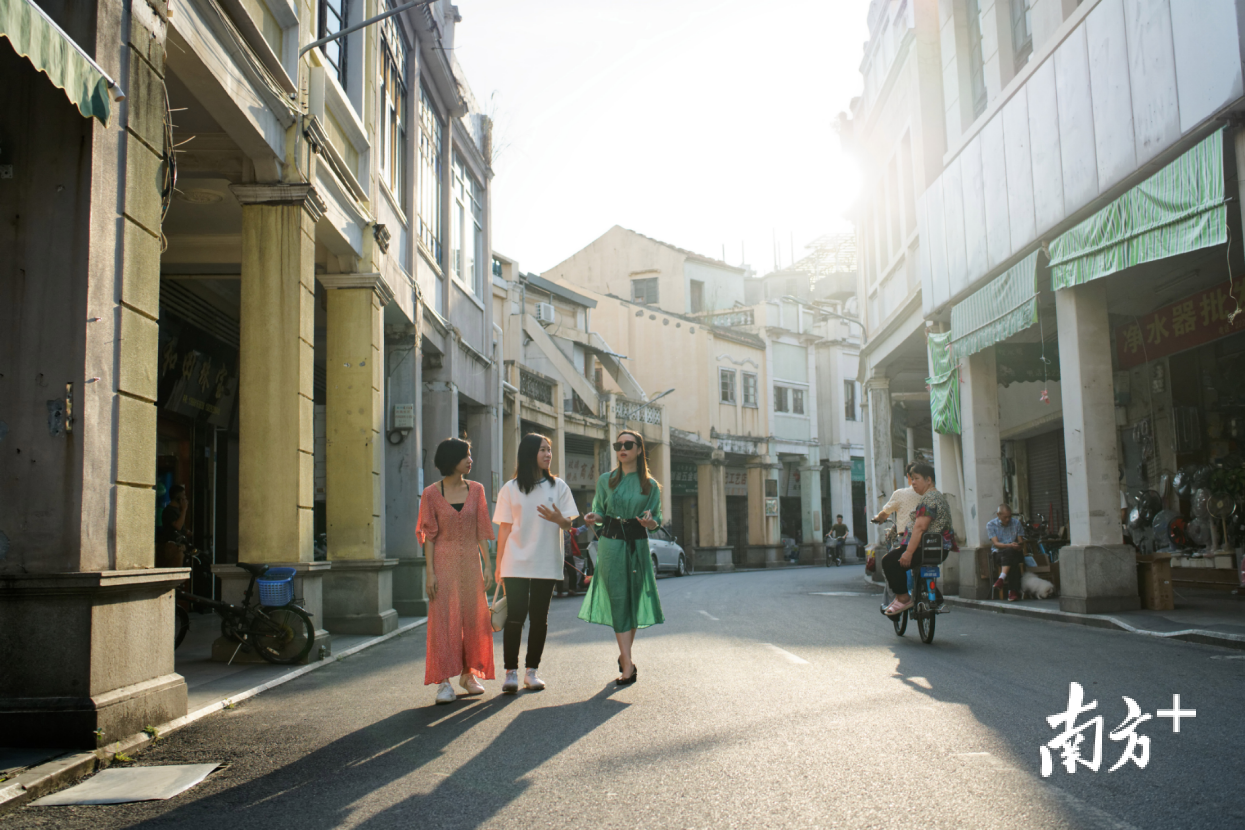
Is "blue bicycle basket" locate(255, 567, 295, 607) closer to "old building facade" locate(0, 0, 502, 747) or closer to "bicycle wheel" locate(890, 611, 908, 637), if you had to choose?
"old building facade" locate(0, 0, 502, 747)

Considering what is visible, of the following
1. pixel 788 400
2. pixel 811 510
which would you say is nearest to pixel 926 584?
pixel 811 510

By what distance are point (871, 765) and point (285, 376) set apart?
22.1ft

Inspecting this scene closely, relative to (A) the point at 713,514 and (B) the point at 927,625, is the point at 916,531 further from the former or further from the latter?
(A) the point at 713,514

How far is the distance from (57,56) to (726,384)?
1581 inches

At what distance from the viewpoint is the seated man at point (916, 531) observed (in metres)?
9.84

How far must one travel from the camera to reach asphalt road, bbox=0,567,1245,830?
403cm

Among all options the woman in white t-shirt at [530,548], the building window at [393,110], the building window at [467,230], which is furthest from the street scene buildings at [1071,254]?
the building window at [393,110]

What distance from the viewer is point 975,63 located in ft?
54.5

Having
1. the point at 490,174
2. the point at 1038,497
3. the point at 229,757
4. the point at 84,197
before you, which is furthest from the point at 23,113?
the point at 1038,497

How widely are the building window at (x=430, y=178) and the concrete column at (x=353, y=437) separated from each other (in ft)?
12.7

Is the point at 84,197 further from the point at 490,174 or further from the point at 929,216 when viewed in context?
the point at 490,174

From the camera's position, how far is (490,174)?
22219 millimetres

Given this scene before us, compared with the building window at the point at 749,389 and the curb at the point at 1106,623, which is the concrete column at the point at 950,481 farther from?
the building window at the point at 749,389

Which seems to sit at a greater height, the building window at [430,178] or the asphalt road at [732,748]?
the building window at [430,178]
